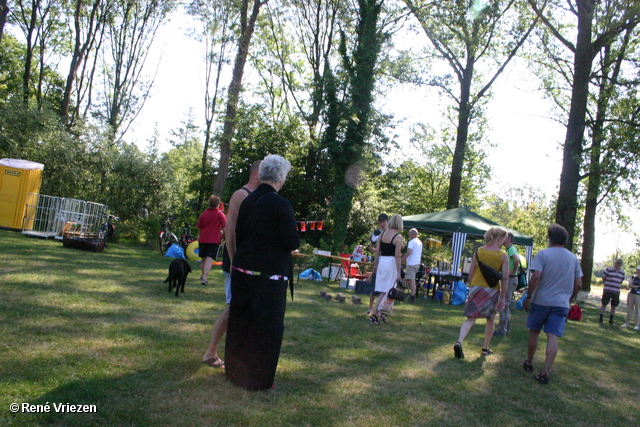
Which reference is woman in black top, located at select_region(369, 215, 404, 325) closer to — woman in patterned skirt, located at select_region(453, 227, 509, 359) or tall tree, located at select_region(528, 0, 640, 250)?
woman in patterned skirt, located at select_region(453, 227, 509, 359)

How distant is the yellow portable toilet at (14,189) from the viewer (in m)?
15.7

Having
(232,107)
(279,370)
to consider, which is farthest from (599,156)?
(279,370)

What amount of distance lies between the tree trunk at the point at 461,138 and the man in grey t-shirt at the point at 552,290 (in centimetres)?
1622

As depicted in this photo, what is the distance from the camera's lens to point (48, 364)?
12.7ft

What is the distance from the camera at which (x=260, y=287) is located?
3914 millimetres

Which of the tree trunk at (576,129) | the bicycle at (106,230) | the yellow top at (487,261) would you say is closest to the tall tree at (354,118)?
the tree trunk at (576,129)

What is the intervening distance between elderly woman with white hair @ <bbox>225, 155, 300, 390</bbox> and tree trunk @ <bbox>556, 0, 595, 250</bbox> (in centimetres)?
1263

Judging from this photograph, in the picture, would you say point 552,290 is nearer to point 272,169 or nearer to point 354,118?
point 272,169

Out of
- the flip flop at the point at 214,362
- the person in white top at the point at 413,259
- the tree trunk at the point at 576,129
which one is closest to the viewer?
the flip flop at the point at 214,362

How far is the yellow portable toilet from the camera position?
15.7 m

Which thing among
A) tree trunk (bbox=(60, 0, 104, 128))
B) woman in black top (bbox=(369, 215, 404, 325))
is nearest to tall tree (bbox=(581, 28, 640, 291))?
woman in black top (bbox=(369, 215, 404, 325))

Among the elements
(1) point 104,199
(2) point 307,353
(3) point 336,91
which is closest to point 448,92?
(3) point 336,91

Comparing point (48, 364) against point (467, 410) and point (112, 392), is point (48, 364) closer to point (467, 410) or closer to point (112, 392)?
point (112, 392)

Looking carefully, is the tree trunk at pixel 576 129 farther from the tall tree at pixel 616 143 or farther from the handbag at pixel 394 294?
the handbag at pixel 394 294
